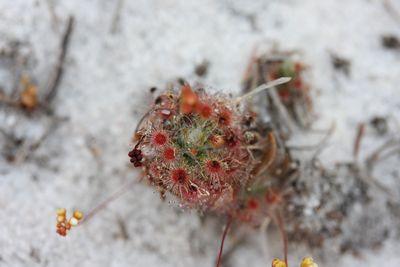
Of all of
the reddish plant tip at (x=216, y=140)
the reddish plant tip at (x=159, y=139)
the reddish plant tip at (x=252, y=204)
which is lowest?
the reddish plant tip at (x=252, y=204)

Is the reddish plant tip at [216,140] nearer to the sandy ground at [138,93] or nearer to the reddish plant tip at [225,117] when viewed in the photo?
the reddish plant tip at [225,117]

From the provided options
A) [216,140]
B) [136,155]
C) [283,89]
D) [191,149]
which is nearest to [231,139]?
[216,140]

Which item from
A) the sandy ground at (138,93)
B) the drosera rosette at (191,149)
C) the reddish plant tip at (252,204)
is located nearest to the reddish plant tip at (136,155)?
the drosera rosette at (191,149)

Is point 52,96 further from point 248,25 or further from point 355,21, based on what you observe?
point 355,21

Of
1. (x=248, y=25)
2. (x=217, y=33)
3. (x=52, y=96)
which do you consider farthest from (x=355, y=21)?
(x=52, y=96)

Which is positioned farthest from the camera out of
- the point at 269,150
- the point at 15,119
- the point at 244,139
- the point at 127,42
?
the point at 127,42

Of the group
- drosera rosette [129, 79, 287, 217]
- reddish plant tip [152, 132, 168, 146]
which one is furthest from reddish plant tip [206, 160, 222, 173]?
reddish plant tip [152, 132, 168, 146]
